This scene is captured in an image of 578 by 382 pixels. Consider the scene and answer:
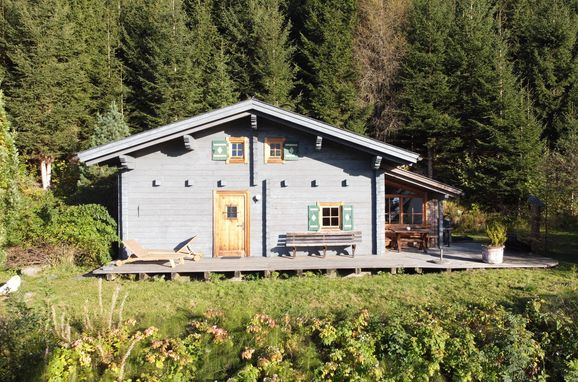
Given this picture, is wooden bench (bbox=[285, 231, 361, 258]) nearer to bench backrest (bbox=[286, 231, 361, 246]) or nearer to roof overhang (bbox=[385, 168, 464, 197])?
bench backrest (bbox=[286, 231, 361, 246])

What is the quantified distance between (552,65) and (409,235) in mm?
19372

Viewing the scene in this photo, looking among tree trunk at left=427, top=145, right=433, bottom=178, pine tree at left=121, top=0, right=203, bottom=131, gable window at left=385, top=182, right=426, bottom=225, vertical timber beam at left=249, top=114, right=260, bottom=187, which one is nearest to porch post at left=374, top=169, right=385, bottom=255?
gable window at left=385, top=182, right=426, bottom=225

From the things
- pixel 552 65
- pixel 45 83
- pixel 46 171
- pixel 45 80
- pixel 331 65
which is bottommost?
pixel 46 171

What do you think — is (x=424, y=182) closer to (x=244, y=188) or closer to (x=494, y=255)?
(x=494, y=255)

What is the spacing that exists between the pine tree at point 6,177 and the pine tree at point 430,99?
20.0m

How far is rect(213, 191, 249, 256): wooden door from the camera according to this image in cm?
1203

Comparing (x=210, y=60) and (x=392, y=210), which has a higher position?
(x=210, y=60)

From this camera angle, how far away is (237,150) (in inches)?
478

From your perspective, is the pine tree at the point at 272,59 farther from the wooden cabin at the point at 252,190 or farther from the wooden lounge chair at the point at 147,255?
the wooden lounge chair at the point at 147,255

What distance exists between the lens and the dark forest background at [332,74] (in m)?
21.6

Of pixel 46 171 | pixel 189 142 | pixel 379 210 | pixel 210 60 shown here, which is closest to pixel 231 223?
pixel 189 142

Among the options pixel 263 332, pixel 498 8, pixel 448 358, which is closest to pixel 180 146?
pixel 263 332

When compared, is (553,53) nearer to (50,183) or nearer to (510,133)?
(510,133)

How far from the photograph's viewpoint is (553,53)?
25031 mm
